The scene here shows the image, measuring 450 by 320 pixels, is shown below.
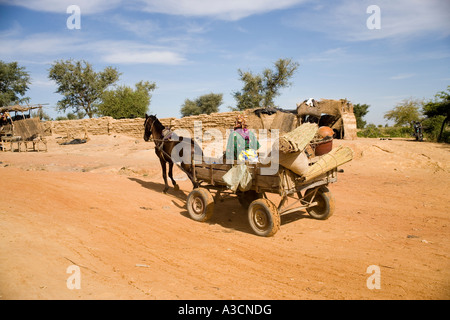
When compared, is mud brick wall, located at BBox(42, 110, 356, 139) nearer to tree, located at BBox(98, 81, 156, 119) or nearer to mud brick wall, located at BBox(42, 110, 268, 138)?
mud brick wall, located at BBox(42, 110, 268, 138)

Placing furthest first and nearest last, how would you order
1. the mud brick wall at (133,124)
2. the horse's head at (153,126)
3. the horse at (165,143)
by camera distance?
the mud brick wall at (133,124), the horse's head at (153,126), the horse at (165,143)

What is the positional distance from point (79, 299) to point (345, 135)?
18376mm

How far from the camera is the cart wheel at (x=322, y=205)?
280 inches

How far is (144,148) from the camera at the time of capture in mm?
19156

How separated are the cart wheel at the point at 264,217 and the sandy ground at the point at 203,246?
213 mm

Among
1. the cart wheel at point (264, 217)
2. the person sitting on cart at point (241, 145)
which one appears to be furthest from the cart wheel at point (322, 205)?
the person sitting on cart at point (241, 145)

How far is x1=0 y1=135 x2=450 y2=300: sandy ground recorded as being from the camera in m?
3.76

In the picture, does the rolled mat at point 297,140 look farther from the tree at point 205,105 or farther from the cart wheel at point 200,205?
the tree at point 205,105

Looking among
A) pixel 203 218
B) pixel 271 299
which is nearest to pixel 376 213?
pixel 203 218

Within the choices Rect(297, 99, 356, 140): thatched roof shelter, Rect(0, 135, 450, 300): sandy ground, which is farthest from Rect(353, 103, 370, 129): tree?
Rect(0, 135, 450, 300): sandy ground

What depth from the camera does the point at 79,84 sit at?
40.7 metres

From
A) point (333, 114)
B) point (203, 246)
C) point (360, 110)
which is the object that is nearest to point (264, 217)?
point (203, 246)

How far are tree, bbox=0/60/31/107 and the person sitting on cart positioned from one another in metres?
42.6
